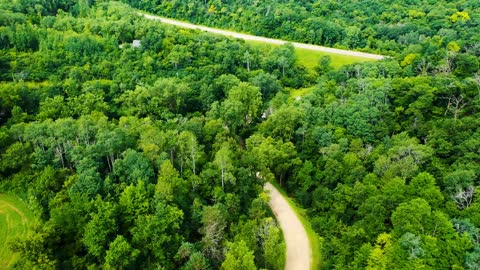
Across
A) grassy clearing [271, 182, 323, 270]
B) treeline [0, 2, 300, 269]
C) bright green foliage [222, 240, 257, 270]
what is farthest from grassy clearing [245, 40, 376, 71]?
bright green foliage [222, 240, 257, 270]

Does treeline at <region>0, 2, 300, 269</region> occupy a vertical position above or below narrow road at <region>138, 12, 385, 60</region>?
below

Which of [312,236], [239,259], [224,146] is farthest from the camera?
[224,146]

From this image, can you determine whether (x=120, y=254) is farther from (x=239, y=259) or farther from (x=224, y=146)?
(x=224, y=146)

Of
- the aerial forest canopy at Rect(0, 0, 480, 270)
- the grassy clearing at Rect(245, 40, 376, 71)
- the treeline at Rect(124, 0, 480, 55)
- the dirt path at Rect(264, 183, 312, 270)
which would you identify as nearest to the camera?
the aerial forest canopy at Rect(0, 0, 480, 270)

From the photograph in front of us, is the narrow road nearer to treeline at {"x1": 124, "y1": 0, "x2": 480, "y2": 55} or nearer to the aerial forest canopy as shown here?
treeline at {"x1": 124, "y1": 0, "x2": 480, "y2": 55}

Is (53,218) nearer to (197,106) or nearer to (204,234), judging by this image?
(204,234)

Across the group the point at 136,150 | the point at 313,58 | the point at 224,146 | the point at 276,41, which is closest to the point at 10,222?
the point at 136,150

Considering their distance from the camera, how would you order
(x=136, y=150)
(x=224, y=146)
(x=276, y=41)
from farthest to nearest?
(x=276, y=41) → (x=224, y=146) → (x=136, y=150)
